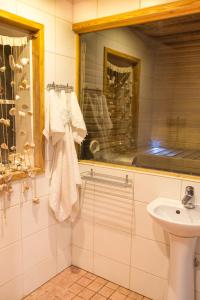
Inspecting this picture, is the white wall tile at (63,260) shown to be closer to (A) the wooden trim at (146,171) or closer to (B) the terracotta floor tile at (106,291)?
(B) the terracotta floor tile at (106,291)

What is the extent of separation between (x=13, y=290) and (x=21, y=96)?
4.66 feet

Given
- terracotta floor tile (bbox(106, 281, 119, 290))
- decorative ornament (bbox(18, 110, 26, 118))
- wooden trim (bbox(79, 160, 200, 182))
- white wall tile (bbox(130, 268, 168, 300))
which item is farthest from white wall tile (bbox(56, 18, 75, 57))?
terracotta floor tile (bbox(106, 281, 119, 290))

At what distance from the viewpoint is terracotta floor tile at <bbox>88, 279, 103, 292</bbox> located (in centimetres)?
214

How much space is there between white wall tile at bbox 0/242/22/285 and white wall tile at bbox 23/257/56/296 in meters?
0.11

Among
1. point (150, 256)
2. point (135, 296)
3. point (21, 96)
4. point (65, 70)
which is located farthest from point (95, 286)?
point (65, 70)

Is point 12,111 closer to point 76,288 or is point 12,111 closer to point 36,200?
point 36,200

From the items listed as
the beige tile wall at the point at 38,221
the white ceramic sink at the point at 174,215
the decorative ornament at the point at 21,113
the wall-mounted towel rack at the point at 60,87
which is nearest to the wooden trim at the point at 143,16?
the beige tile wall at the point at 38,221

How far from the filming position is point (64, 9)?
2078 mm

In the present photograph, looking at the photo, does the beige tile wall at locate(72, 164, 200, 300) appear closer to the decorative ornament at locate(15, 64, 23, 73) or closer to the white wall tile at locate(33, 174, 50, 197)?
the white wall tile at locate(33, 174, 50, 197)

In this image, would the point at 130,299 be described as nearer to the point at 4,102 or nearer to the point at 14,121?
the point at 14,121

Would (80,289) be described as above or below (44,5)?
below

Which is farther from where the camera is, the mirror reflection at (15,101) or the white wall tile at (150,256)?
the white wall tile at (150,256)

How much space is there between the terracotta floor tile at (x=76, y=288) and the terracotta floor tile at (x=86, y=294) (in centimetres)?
3

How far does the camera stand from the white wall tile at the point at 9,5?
163cm
